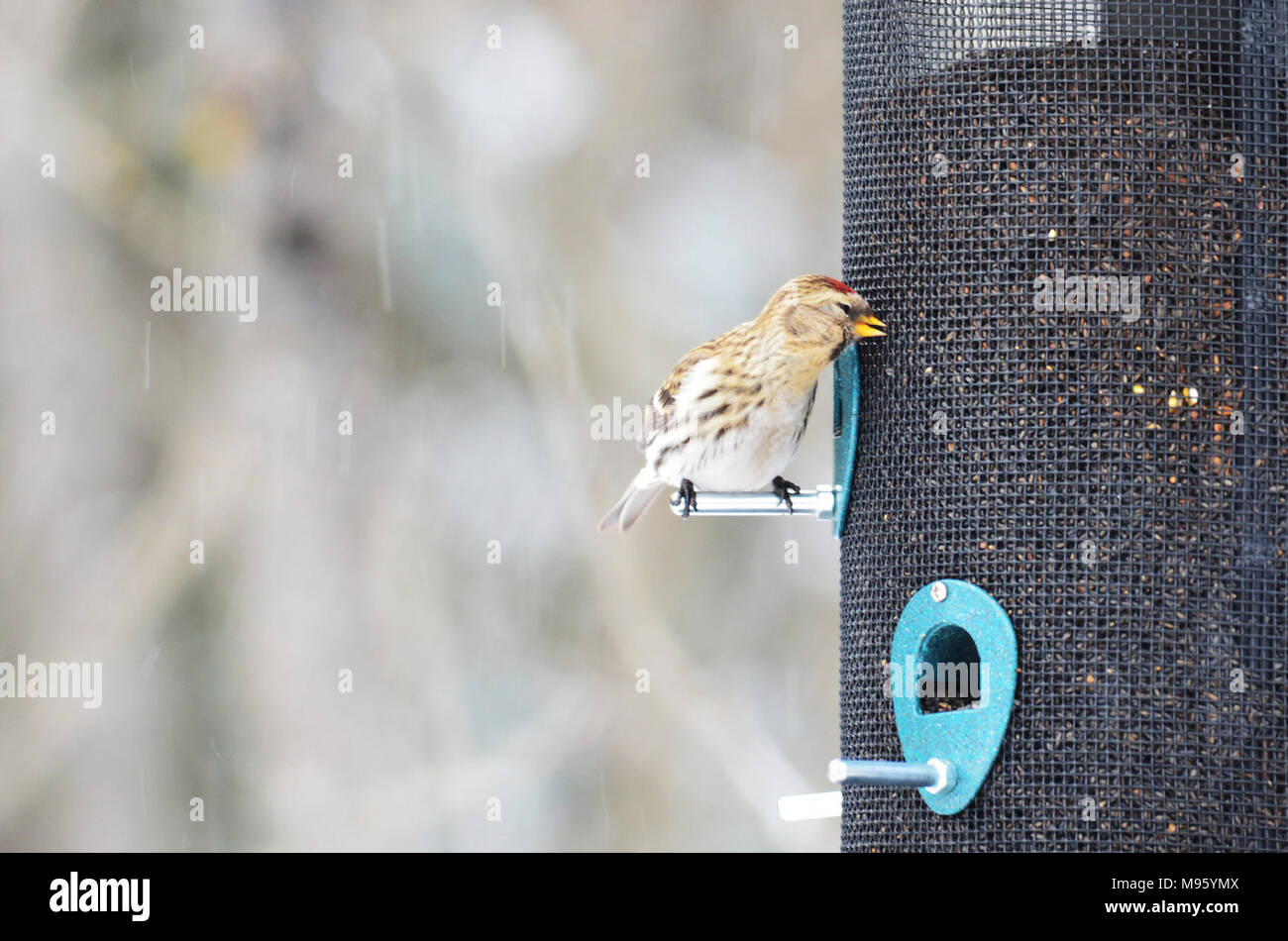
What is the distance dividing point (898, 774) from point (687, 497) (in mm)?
1400

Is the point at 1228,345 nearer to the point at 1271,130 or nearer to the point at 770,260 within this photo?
the point at 1271,130

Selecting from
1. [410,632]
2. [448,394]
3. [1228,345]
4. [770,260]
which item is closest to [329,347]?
[448,394]

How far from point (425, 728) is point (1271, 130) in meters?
6.52

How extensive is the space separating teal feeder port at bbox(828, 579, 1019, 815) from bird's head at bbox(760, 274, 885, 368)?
2.37ft

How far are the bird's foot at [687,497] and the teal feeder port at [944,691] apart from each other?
867 millimetres

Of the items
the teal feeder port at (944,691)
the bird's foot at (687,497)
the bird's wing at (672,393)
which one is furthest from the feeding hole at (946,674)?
the bird's wing at (672,393)

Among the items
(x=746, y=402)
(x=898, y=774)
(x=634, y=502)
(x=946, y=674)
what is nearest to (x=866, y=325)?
(x=746, y=402)

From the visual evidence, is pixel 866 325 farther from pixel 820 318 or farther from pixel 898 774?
pixel 898 774

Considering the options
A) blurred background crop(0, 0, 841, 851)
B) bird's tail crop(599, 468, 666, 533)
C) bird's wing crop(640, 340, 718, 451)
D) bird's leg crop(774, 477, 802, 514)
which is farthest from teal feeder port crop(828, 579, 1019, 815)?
blurred background crop(0, 0, 841, 851)

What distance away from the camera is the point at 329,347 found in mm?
10766

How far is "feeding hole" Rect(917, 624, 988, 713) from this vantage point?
18.2ft

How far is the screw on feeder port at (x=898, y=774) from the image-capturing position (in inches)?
202

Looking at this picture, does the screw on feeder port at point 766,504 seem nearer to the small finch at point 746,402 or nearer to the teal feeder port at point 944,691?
the small finch at point 746,402

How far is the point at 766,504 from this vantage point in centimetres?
610
